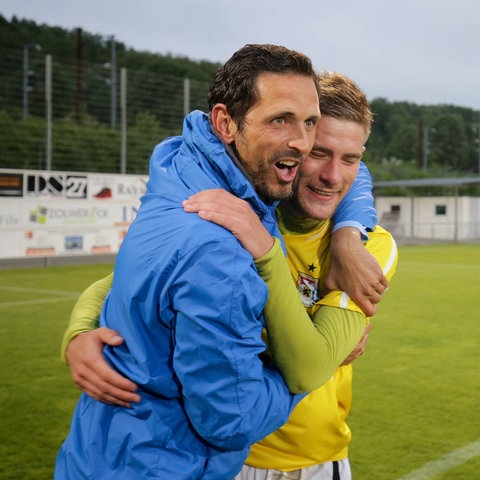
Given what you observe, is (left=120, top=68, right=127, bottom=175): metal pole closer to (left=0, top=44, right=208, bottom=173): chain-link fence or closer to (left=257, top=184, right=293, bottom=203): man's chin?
(left=0, top=44, right=208, bottom=173): chain-link fence

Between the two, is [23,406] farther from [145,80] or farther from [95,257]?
[145,80]

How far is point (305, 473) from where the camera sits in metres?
2.15

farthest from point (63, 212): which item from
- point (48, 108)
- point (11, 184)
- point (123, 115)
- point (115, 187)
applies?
point (123, 115)

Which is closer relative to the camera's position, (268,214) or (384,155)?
(268,214)

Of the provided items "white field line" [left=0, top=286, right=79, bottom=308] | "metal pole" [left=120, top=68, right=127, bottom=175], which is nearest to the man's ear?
"white field line" [left=0, top=286, right=79, bottom=308]

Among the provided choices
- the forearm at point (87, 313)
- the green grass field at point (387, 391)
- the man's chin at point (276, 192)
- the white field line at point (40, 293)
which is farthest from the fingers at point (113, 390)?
the white field line at point (40, 293)

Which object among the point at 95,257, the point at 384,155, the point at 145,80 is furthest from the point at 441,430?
the point at 384,155

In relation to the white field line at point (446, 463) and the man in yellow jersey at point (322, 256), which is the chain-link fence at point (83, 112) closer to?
the white field line at point (446, 463)

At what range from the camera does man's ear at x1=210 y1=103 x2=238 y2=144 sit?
5.29 feet

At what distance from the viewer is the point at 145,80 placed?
1805 cm

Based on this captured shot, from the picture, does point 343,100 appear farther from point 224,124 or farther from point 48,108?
point 48,108

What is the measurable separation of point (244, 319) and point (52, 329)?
7.34 metres

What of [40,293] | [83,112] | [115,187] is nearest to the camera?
[40,293]

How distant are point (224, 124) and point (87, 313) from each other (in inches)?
27.1
